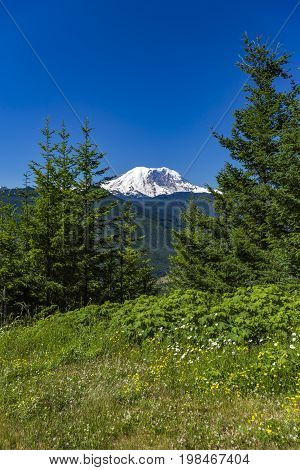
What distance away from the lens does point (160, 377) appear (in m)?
6.14

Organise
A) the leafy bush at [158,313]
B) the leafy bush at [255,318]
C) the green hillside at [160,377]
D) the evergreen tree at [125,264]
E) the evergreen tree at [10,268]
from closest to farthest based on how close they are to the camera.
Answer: the green hillside at [160,377] < the leafy bush at [255,318] < the leafy bush at [158,313] < the evergreen tree at [10,268] < the evergreen tree at [125,264]

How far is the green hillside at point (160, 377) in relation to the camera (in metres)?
4.32

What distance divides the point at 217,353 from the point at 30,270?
A: 14.8 meters

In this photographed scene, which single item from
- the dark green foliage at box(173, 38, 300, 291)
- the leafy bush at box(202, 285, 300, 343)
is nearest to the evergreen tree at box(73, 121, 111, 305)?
the dark green foliage at box(173, 38, 300, 291)

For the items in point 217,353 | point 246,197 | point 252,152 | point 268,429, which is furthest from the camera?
point 252,152

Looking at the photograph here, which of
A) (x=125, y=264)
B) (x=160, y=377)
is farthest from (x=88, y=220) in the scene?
(x=160, y=377)

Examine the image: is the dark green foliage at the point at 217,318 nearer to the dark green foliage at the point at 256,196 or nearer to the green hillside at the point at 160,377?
the green hillside at the point at 160,377

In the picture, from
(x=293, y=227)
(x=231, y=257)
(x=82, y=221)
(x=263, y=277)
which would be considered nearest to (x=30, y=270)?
(x=82, y=221)

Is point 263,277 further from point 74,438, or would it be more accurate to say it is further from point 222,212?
point 74,438

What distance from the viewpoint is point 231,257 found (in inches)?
737

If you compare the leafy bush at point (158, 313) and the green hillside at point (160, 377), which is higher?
the leafy bush at point (158, 313)

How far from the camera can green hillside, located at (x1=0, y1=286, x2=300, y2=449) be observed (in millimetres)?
4316

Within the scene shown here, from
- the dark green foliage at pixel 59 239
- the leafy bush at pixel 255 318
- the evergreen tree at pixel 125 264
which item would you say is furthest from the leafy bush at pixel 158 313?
the evergreen tree at pixel 125 264

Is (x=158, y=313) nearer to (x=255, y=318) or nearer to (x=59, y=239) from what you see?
(x=255, y=318)
